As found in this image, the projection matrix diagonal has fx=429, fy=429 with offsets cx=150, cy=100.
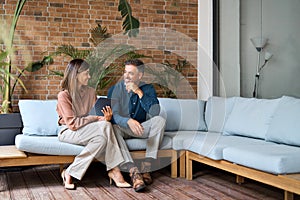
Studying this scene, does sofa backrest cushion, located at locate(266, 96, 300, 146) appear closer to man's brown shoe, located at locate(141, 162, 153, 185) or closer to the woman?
man's brown shoe, located at locate(141, 162, 153, 185)

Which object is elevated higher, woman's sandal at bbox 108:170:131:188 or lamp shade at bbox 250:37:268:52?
lamp shade at bbox 250:37:268:52

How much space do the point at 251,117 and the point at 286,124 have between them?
0.53 meters

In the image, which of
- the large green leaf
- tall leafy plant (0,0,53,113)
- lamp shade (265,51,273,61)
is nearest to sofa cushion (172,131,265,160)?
lamp shade (265,51,273,61)

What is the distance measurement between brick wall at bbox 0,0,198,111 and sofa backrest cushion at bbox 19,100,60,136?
2.63 ft

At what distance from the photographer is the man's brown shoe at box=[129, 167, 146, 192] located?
11.0 feet

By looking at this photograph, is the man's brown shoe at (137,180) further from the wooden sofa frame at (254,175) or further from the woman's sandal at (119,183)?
the wooden sofa frame at (254,175)

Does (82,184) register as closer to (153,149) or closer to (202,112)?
(153,149)

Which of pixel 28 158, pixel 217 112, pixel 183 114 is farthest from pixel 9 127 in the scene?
pixel 217 112

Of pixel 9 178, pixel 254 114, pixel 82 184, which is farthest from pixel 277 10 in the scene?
pixel 9 178

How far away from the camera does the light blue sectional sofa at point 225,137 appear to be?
2846 mm

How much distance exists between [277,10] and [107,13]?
2.06 m

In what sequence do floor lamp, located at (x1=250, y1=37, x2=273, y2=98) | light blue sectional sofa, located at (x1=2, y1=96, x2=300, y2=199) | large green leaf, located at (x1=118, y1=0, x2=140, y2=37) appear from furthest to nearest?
1. large green leaf, located at (x1=118, y1=0, x2=140, y2=37)
2. floor lamp, located at (x1=250, y1=37, x2=273, y2=98)
3. light blue sectional sofa, located at (x1=2, y1=96, x2=300, y2=199)

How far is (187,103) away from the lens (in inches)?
182

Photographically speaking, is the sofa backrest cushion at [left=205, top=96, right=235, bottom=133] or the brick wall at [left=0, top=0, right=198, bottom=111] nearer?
the sofa backrest cushion at [left=205, top=96, right=235, bottom=133]
